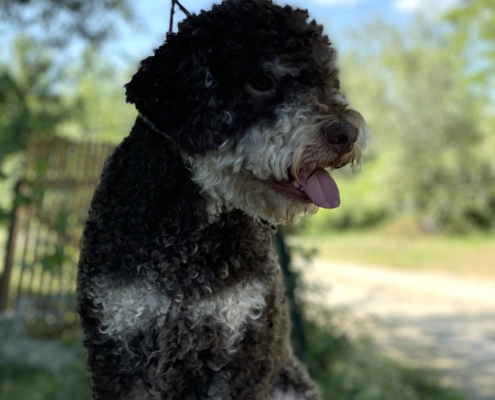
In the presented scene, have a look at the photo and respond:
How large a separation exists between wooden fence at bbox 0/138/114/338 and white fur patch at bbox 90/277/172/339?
439 centimetres

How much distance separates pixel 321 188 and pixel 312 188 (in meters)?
0.02

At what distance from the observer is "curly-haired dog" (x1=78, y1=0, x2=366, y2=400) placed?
4.30ft

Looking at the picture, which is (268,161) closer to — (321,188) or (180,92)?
(321,188)

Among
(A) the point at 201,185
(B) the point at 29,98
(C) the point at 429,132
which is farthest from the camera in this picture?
(C) the point at 429,132

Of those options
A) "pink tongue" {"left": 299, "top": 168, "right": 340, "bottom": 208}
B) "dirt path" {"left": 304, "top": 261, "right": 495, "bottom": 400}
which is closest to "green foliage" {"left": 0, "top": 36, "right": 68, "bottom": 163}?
"dirt path" {"left": 304, "top": 261, "right": 495, "bottom": 400}

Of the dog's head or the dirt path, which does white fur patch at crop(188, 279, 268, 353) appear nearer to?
the dog's head

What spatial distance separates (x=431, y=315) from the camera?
9.53m

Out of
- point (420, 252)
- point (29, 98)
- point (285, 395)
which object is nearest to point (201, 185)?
point (285, 395)

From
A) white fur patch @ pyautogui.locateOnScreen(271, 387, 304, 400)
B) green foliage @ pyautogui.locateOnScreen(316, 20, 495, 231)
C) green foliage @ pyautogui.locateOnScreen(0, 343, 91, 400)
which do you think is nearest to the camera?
white fur patch @ pyautogui.locateOnScreen(271, 387, 304, 400)

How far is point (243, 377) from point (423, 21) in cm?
2296

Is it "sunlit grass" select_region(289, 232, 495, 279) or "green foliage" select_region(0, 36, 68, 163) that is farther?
"sunlit grass" select_region(289, 232, 495, 279)

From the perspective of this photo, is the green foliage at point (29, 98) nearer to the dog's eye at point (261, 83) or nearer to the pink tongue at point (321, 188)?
the dog's eye at point (261, 83)

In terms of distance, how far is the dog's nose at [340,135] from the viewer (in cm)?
129

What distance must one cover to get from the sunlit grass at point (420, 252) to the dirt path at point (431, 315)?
961 millimetres
